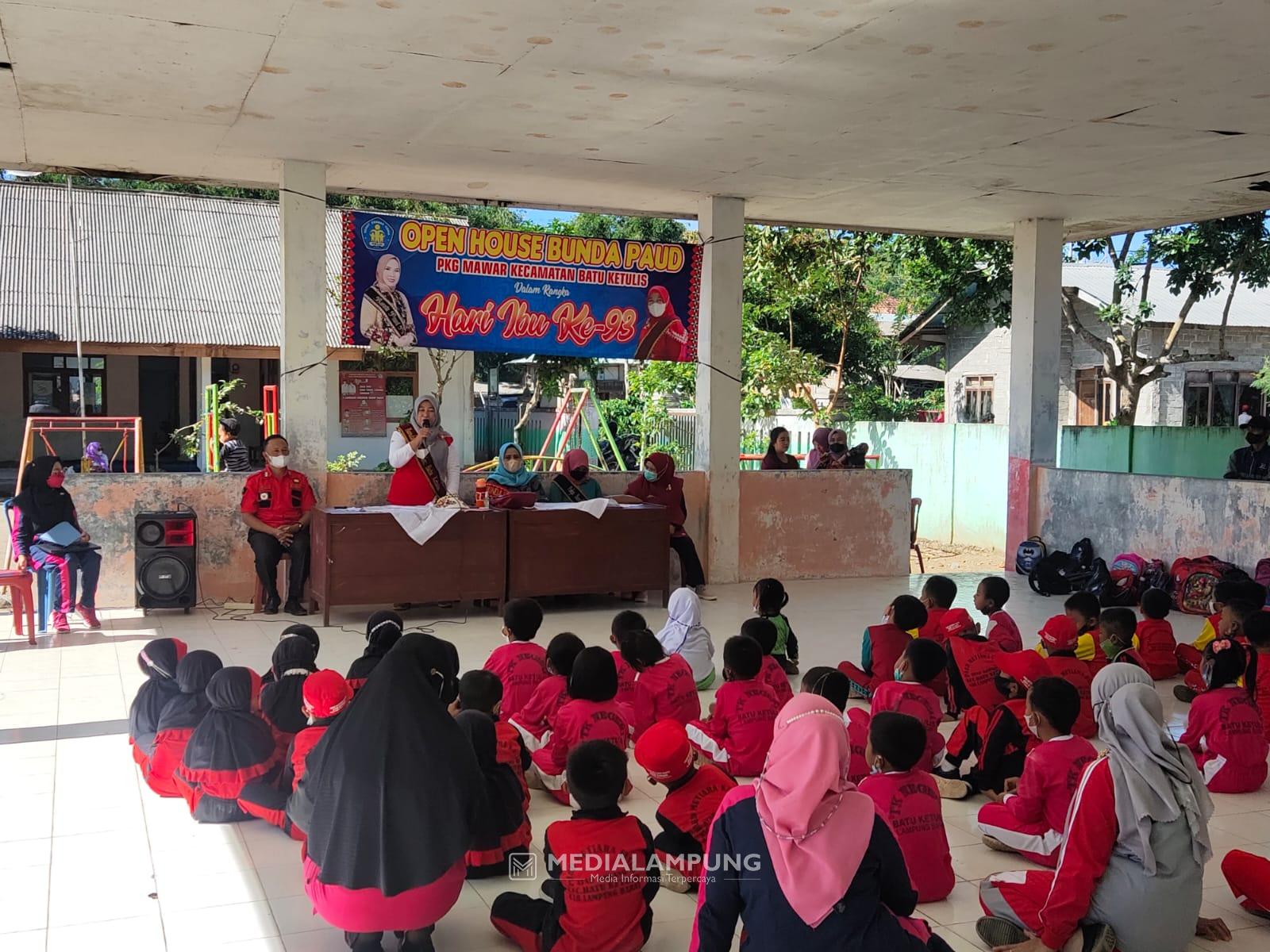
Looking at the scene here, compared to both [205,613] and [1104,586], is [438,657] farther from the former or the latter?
[1104,586]

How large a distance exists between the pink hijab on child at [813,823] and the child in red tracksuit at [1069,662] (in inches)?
129

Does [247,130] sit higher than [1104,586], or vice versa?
[247,130]

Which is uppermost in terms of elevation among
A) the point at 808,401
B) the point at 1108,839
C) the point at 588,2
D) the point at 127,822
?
the point at 588,2

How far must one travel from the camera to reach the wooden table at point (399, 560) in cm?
838

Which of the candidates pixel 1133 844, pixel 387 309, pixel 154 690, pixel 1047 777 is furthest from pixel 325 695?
pixel 387 309

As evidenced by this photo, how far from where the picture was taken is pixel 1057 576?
10.6 m

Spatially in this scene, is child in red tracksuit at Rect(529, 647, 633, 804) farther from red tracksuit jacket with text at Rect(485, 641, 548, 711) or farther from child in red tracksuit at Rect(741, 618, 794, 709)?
child in red tracksuit at Rect(741, 618, 794, 709)

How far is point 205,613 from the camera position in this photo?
29.0 feet

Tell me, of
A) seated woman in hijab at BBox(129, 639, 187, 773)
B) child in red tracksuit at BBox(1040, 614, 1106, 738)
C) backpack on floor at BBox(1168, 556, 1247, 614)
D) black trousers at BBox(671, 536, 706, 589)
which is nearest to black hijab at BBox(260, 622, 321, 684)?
seated woman in hijab at BBox(129, 639, 187, 773)

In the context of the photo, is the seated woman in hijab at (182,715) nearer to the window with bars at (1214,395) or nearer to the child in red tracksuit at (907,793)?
the child in red tracksuit at (907,793)

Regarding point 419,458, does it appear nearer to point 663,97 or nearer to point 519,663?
point 663,97

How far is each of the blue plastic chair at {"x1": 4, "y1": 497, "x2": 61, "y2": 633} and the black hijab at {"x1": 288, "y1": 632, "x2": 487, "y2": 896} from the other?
18.9 ft

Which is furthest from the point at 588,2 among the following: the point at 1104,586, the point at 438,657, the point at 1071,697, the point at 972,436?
the point at 972,436

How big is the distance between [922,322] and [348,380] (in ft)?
36.2
